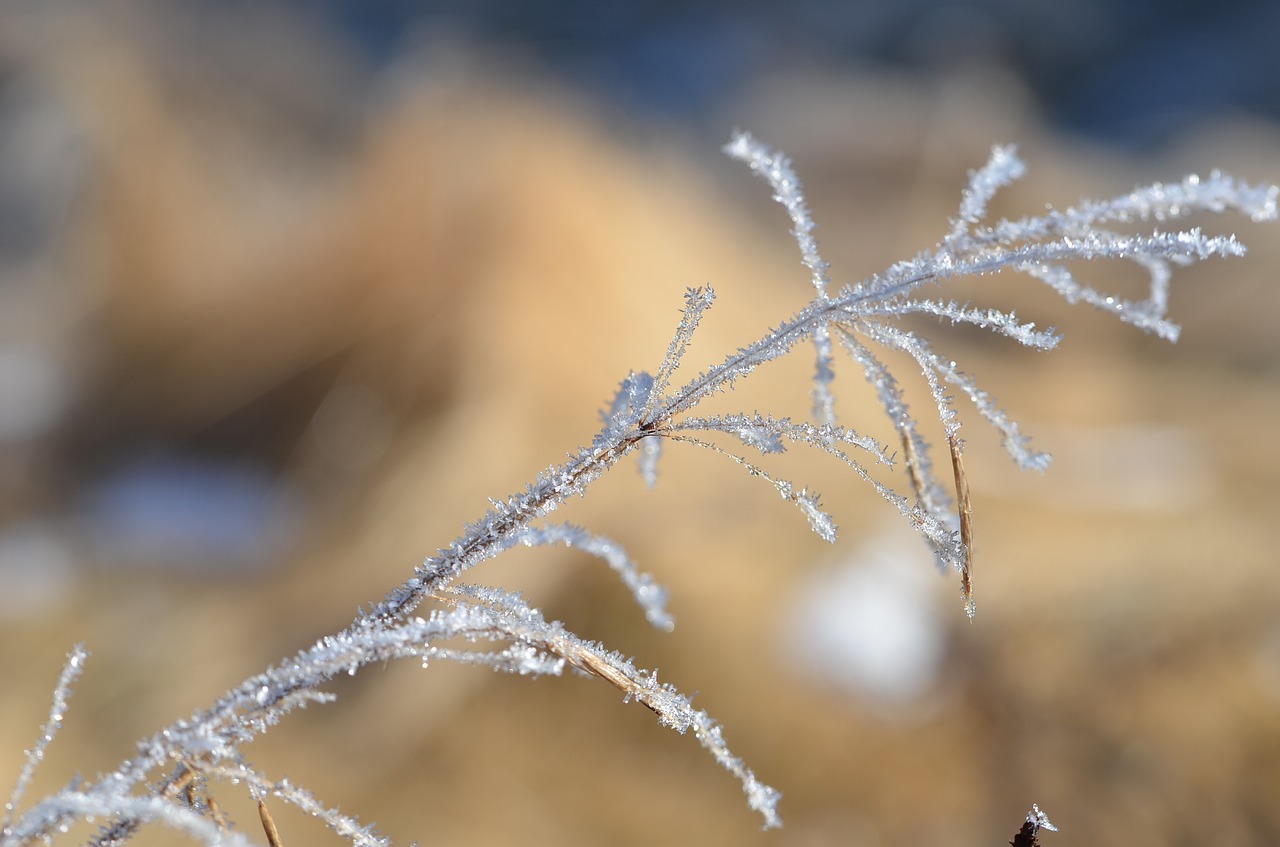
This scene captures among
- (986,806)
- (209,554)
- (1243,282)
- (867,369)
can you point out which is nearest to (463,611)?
(867,369)

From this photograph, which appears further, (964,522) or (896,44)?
(896,44)

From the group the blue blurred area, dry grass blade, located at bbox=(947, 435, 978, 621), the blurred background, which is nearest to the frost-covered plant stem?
dry grass blade, located at bbox=(947, 435, 978, 621)

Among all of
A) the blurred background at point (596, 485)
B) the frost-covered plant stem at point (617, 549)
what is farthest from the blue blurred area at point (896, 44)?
the frost-covered plant stem at point (617, 549)

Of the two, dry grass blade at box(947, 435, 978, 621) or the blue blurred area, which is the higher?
the blue blurred area

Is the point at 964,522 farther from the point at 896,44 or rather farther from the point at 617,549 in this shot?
the point at 896,44

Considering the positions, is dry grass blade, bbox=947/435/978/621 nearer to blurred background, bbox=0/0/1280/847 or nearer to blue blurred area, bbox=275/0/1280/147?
blurred background, bbox=0/0/1280/847

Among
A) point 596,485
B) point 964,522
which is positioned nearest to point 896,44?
point 596,485
